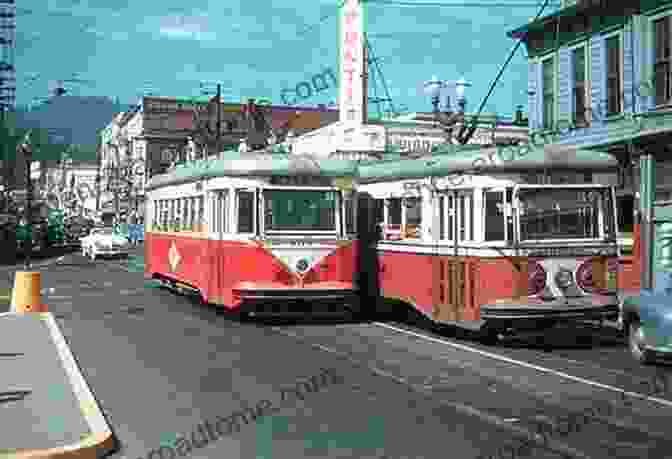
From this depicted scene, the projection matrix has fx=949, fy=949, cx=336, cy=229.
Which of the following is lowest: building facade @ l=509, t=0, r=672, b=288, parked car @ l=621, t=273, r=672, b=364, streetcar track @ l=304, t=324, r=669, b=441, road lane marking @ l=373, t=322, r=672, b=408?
road lane marking @ l=373, t=322, r=672, b=408

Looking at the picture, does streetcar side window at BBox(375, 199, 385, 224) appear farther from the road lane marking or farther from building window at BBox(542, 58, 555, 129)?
building window at BBox(542, 58, 555, 129)

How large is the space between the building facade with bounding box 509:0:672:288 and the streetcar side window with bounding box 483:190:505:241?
739cm

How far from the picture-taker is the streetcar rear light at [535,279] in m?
14.0

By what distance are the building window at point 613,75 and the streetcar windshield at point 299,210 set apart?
9625 millimetres

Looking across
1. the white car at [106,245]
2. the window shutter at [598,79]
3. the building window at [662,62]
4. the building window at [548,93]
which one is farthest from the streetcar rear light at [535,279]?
the white car at [106,245]

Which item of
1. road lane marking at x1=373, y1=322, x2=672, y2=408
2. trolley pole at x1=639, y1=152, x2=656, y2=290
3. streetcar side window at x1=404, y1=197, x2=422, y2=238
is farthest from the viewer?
trolley pole at x1=639, y1=152, x2=656, y2=290

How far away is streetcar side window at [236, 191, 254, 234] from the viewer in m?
17.1

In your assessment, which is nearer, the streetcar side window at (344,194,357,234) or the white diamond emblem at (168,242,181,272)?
the streetcar side window at (344,194,357,234)

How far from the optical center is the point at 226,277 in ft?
57.2

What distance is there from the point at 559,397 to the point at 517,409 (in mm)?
866

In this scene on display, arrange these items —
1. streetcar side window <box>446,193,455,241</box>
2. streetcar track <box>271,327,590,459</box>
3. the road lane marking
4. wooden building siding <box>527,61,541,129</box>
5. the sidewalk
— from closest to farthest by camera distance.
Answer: the sidewalk
streetcar track <box>271,327,590,459</box>
the road lane marking
streetcar side window <box>446,193,455,241</box>
wooden building siding <box>527,61,541,129</box>

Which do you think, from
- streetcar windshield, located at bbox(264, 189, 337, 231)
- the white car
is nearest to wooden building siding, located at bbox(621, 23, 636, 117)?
streetcar windshield, located at bbox(264, 189, 337, 231)

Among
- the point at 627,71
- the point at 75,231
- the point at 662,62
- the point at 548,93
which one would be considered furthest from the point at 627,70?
the point at 75,231

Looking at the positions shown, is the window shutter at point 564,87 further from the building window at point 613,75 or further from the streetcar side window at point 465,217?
the streetcar side window at point 465,217
